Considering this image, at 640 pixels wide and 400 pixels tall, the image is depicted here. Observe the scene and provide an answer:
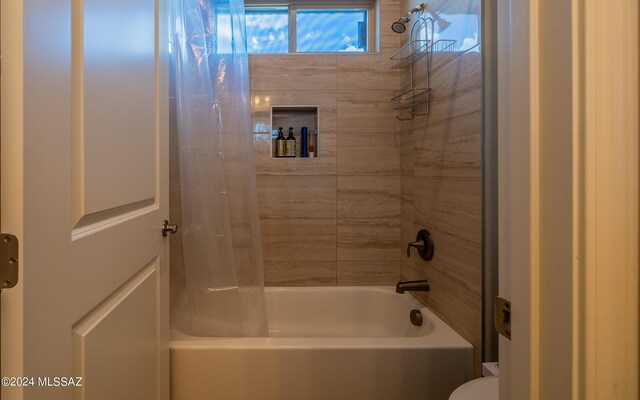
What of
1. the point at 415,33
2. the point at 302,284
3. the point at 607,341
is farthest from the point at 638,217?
the point at 302,284

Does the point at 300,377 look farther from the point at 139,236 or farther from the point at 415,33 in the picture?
the point at 415,33

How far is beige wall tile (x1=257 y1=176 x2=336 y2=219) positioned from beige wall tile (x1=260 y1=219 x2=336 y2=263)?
0.05 metres

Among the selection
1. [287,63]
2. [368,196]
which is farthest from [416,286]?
[287,63]

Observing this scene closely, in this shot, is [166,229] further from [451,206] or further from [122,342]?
[451,206]

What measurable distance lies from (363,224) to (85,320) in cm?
187

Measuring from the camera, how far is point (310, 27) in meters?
2.59

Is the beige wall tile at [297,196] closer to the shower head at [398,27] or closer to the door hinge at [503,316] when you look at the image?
the shower head at [398,27]

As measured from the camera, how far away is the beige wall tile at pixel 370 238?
247cm

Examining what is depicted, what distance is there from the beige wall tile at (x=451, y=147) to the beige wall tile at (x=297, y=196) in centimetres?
60

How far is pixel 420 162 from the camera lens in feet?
6.88

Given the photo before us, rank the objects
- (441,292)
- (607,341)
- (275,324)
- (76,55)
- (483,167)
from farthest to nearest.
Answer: (275,324) → (441,292) → (483,167) → (76,55) → (607,341)

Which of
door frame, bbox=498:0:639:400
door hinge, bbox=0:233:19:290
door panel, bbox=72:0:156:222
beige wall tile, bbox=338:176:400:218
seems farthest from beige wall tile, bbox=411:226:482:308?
door hinge, bbox=0:233:19:290

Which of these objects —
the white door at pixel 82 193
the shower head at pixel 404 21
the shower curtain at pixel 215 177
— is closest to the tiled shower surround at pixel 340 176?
the shower head at pixel 404 21

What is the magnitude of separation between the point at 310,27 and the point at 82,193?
2220 millimetres
